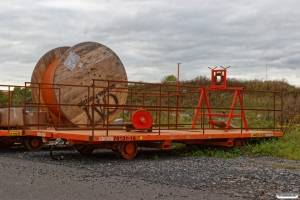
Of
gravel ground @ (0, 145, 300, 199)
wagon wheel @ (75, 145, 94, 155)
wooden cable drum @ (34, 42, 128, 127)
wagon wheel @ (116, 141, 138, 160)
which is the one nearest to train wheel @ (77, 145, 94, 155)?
wagon wheel @ (75, 145, 94, 155)

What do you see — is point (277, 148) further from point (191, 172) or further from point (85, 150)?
point (85, 150)

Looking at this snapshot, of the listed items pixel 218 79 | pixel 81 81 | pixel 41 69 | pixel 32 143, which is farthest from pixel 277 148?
pixel 41 69

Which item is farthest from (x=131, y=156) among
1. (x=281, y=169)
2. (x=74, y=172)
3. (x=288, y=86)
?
(x=288, y=86)

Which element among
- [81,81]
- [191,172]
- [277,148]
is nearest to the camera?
[191,172]

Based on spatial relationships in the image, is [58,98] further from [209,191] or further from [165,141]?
[209,191]

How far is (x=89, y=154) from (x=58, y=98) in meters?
2.44

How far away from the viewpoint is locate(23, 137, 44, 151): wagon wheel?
1338 centimetres

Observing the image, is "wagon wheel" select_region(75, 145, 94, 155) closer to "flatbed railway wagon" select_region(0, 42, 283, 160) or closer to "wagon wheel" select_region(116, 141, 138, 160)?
"flatbed railway wagon" select_region(0, 42, 283, 160)

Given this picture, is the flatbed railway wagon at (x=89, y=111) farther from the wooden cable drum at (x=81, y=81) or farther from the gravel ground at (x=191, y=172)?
the gravel ground at (x=191, y=172)

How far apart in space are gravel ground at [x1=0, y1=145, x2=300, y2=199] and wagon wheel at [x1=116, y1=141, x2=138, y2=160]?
0.14 metres

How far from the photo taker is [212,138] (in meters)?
12.2

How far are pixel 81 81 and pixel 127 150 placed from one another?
13.2 feet

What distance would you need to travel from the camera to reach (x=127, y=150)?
11.0 m

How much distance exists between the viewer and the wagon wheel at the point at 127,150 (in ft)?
35.6
